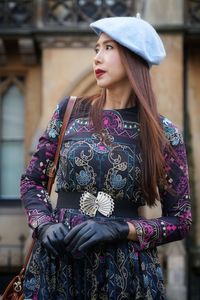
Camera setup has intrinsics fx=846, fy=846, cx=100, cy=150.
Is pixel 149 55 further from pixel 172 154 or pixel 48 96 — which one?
pixel 48 96

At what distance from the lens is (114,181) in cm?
303

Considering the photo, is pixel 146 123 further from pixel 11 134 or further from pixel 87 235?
pixel 11 134

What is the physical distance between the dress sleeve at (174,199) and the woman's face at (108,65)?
0.25 metres

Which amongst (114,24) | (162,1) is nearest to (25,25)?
(162,1)

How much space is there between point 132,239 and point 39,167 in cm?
45

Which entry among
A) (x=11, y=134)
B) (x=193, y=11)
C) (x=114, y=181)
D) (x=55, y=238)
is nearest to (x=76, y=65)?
(x=11, y=134)

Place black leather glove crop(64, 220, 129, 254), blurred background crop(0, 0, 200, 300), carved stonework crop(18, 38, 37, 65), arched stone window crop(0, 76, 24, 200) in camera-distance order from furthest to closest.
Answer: arched stone window crop(0, 76, 24, 200)
carved stonework crop(18, 38, 37, 65)
blurred background crop(0, 0, 200, 300)
black leather glove crop(64, 220, 129, 254)

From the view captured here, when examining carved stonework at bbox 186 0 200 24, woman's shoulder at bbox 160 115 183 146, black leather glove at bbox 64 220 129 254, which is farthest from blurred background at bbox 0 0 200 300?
black leather glove at bbox 64 220 129 254

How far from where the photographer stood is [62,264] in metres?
2.99

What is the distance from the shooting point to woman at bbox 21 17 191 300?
2.98 meters

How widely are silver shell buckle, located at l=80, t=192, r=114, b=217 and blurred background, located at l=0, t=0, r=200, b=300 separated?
29.8ft

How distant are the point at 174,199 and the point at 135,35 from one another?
0.62 metres

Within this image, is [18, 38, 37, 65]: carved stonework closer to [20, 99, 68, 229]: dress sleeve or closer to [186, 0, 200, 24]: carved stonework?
[186, 0, 200, 24]: carved stonework

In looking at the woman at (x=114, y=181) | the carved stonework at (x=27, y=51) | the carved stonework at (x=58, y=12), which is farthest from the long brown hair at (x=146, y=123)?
the carved stonework at (x=27, y=51)
